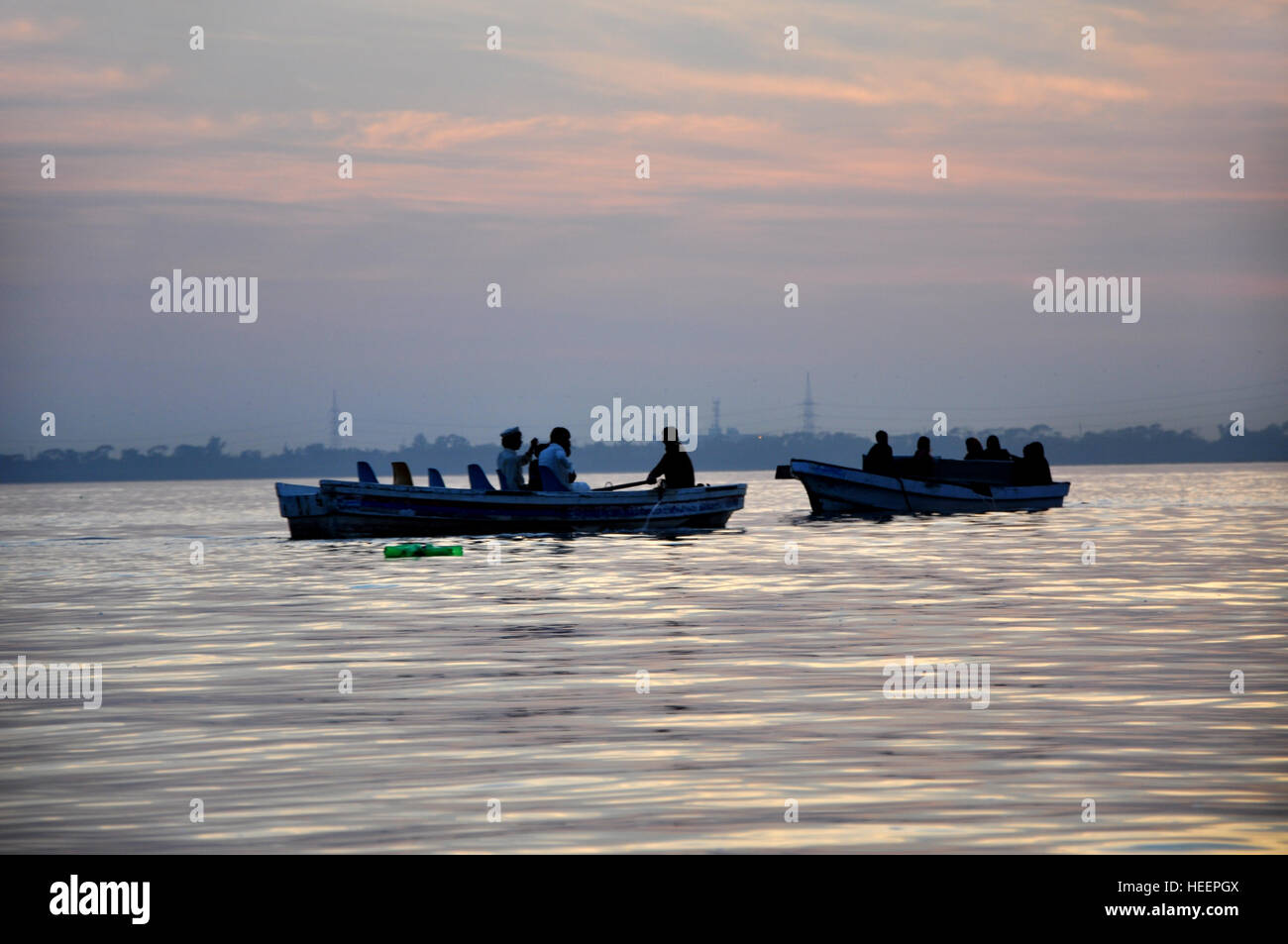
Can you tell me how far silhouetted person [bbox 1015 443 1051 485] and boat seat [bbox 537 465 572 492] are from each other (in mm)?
17910

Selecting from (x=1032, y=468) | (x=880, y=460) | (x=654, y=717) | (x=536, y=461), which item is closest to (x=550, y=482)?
(x=536, y=461)

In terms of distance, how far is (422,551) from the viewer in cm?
3309

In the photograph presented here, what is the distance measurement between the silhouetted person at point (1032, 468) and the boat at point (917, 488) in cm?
24

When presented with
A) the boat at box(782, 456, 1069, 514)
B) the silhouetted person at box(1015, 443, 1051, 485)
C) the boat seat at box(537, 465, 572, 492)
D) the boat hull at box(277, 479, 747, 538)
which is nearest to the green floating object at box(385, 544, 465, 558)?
the boat hull at box(277, 479, 747, 538)

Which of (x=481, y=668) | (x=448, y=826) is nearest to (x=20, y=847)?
(x=448, y=826)

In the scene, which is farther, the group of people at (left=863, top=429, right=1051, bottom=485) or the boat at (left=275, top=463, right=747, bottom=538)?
the group of people at (left=863, top=429, right=1051, bottom=485)

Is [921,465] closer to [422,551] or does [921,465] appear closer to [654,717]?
[422,551]

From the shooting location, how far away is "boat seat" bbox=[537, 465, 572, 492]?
35.1 m

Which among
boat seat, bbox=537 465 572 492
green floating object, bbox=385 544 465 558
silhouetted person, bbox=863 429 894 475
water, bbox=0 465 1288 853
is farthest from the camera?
silhouetted person, bbox=863 429 894 475

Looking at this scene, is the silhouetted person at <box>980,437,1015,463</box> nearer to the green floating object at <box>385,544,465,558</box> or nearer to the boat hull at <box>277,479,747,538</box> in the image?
the boat hull at <box>277,479,747,538</box>

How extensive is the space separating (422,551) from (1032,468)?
875 inches

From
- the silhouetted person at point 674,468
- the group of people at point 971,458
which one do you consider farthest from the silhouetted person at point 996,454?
the silhouetted person at point 674,468
